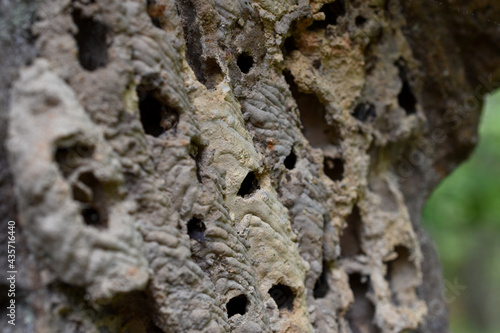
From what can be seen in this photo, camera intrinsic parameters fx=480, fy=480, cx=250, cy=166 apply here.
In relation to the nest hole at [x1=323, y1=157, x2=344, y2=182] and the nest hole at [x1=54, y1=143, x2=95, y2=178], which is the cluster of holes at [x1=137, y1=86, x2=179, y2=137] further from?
the nest hole at [x1=323, y1=157, x2=344, y2=182]

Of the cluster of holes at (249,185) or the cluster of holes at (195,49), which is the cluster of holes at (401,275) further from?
the cluster of holes at (195,49)

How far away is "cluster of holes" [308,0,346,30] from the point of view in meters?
1.70

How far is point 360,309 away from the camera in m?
1.90

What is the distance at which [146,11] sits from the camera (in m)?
1.12

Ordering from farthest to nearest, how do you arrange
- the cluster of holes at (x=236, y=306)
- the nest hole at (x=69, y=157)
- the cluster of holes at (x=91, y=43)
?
the cluster of holes at (x=236, y=306) < the cluster of holes at (x=91, y=43) < the nest hole at (x=69, y=157)

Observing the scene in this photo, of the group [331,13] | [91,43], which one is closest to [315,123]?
[331,13]

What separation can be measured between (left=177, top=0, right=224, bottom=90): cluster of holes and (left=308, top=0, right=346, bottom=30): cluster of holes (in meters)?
0.50

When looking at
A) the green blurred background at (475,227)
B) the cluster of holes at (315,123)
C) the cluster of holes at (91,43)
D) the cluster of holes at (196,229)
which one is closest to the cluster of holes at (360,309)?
the cluster of holes at (315,123)

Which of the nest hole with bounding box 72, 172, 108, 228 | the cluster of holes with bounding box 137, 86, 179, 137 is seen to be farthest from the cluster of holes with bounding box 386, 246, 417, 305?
the nest hole with bounding box 72, 172, 108, 228

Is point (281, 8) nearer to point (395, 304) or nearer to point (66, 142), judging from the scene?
point (66, 142)

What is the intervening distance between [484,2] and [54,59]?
186 cm

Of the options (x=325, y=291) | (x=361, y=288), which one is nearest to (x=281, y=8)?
(x=325, y=291)

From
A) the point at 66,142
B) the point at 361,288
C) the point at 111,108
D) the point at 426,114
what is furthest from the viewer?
the point at 426,114

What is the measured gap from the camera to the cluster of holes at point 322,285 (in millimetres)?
1639
